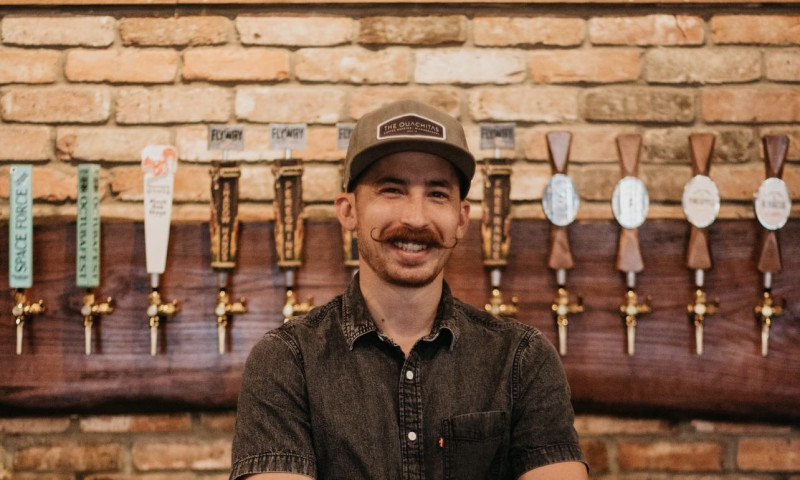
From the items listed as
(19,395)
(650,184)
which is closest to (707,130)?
(650,184)

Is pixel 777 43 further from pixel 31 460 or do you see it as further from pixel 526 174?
pixel 31 460

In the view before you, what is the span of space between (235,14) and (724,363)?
174 centimetres

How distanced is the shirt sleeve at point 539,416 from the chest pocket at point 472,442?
0.12 feet

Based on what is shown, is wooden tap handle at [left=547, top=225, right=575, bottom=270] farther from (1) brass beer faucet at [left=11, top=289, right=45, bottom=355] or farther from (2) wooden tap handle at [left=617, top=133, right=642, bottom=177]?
(1) brass beer faucet at [left=11, top=289, right=45, bottom=355]

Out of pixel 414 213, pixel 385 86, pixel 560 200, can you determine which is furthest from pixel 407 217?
pixel 385 86

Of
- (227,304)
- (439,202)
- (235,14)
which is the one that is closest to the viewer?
(439,202)

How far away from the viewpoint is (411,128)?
1371mm

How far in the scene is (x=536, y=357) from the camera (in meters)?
1.43

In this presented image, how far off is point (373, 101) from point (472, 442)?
1101mm

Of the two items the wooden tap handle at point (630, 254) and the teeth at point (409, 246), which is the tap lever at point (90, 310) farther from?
the wooden tap handle at point (630, 254)

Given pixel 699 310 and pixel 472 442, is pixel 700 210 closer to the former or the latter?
pixel 699 310

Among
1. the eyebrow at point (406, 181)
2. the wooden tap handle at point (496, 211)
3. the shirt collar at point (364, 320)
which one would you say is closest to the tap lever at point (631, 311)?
the wooden tap handle at point (496, 211)

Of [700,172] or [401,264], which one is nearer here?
[401,264]

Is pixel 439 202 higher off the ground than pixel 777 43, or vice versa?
pixel 777 43
